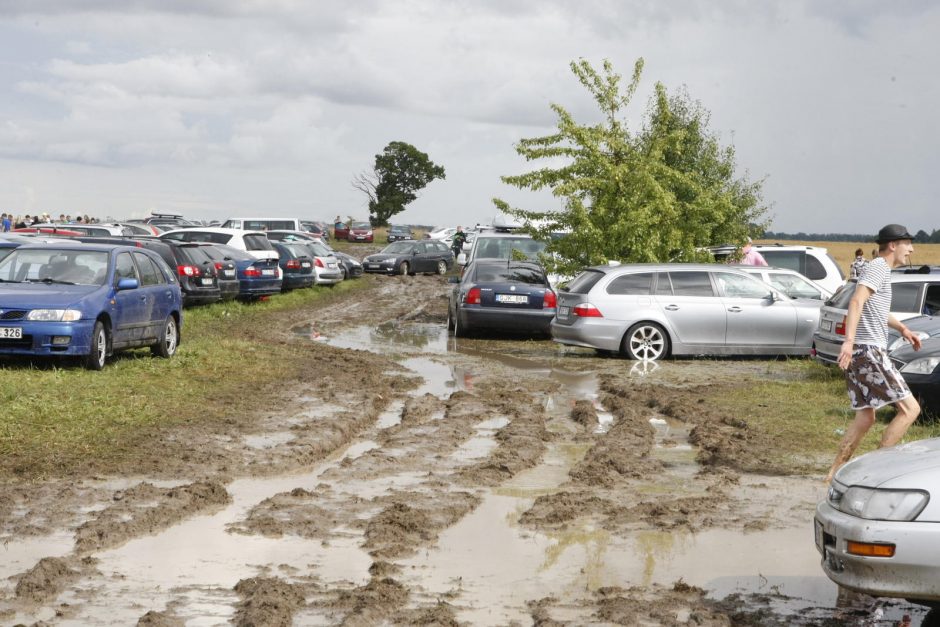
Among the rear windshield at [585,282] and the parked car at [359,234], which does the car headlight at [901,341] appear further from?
the parked car at [359,234]

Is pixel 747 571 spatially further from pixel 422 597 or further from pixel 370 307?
pixel 370 307

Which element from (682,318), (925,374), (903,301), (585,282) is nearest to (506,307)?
(585,282)

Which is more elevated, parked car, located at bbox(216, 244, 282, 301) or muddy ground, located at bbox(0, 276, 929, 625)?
parked car, located at bbox(216, 244, 282, 301)

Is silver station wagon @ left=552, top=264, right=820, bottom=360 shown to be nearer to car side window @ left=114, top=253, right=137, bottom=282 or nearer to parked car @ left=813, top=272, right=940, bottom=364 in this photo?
parked car @ left=813, top=272, right=940, bottom=364

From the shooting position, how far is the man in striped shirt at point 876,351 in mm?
8570

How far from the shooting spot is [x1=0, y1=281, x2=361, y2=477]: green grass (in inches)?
380

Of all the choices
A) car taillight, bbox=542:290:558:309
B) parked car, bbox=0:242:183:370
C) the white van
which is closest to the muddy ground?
parked car, bbox=0:242:183:370

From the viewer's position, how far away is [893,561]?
535 cm

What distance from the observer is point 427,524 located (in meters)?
7.54

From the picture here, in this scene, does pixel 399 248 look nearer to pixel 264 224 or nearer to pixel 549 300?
pixel 264 224

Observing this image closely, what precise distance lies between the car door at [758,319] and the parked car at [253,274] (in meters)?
12.6

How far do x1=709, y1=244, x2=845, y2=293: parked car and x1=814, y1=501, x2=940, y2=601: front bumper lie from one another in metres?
17.3

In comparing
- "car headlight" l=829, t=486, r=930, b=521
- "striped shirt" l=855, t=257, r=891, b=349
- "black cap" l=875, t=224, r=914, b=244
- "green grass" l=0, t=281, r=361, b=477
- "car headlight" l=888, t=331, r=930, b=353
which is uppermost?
"black cap" l=875, t=224, r=914, b=244

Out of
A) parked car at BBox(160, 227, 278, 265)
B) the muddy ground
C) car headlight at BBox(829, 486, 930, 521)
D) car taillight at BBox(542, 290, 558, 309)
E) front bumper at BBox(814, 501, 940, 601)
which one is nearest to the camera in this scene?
front bumper at BBox(814, 501, 940, 601)
